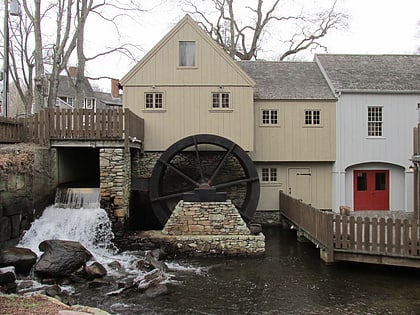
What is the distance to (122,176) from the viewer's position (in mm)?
12336

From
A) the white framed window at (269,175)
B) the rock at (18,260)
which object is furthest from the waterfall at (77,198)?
the white framed window at (269,175)

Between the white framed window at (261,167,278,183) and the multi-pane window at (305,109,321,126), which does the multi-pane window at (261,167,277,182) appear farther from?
the multi-pane window at (305,109,321,126)

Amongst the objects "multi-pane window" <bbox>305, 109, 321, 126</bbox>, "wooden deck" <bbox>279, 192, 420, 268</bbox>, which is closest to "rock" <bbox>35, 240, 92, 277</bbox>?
"wooden deck" <bbox>279, 192, 420, 268</bbox>

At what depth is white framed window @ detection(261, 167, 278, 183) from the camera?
53.8 feet

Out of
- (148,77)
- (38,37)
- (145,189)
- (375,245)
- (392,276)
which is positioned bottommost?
(392,276)

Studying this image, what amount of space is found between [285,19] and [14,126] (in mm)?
18180

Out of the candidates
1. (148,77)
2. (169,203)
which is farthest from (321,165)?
(148,77)

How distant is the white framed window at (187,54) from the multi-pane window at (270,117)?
10.3 ft

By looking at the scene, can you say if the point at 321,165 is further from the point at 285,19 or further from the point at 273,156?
the point at 285,19

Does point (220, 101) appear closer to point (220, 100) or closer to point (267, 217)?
point (220, 100)

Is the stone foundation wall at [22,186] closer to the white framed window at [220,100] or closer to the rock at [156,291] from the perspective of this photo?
the rock at [156,291]

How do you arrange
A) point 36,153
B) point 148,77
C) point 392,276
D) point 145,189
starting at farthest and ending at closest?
point 148,77 < point 145,189 < point 36,153 < point 392,276

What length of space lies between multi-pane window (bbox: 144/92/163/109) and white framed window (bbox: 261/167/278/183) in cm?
451

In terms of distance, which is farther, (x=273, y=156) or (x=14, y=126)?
(x=273, y=156)
